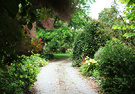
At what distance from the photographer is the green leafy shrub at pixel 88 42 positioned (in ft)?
27.1

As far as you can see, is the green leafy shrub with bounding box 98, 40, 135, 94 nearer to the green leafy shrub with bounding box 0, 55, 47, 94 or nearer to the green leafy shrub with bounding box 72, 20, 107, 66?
the green leafy shrub with bounding box 0, 55, 47, 94

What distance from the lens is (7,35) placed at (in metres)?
1.52

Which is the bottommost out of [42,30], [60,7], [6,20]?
[6,20]

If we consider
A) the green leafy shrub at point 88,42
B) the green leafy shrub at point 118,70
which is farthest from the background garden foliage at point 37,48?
the green leafy shrub at point 88,42

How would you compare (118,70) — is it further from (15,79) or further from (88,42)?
(88,42)

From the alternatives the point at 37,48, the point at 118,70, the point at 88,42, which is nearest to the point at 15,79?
the point at 37,48

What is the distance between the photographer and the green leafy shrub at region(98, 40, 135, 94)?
11.1ft

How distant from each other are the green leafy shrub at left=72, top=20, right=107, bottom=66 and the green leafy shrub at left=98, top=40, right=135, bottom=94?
4072 mm

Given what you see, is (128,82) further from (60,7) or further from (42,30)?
(42,30)

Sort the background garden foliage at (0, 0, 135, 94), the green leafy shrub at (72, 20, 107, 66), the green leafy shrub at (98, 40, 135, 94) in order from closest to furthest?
the background garden foliage at (0, 0, 135, 94) < the green leafy shrub at (98, 40, 135, 94) < the green leafy shrub at (72, 20, 107, 66)

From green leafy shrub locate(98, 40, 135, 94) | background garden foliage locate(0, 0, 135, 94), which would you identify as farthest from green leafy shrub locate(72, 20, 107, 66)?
green leafy shrub locate(98, 40, 135, 94)

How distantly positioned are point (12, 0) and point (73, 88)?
3.91 metres

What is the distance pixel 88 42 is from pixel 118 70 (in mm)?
4979

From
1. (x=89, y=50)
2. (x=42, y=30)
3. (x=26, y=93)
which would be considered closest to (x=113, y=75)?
(x=26, y=93)
